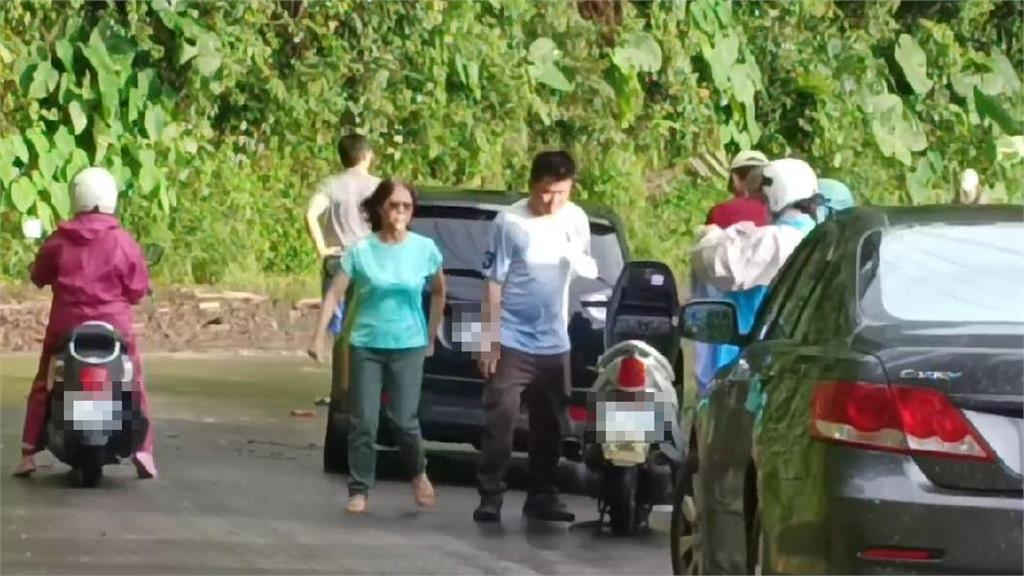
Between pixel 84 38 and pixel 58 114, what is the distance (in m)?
0.79

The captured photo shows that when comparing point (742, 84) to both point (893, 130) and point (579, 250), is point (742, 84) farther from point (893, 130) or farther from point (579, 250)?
point (579, 250)

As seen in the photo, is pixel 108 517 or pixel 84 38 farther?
pixel 84 38

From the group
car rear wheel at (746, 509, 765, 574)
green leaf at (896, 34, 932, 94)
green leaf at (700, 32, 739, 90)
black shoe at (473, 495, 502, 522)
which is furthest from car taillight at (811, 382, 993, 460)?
green leaf at (896, 34, 932, 94)

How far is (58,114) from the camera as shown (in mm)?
23859

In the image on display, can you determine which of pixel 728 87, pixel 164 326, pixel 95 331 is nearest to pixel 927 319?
pixel 95 331

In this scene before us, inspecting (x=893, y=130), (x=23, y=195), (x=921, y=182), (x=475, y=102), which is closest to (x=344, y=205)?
(x=23, y=195)

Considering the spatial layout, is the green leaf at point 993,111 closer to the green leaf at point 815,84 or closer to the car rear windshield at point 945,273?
the green leaf at point 815,84

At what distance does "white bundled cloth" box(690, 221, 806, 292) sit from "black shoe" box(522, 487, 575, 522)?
56.4 inches

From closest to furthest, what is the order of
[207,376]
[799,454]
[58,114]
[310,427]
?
[799,454] < [310,427] < [207,376] < [58,114]

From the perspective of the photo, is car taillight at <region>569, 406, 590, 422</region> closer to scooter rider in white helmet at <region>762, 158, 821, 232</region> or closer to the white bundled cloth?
the white bundled cloth

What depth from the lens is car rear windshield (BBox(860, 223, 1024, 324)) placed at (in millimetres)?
7117

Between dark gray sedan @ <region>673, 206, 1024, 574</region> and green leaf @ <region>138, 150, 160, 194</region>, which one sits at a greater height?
green leaf @ <region>138, 150, 160, 194</region>

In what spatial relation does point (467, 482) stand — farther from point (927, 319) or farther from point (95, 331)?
point (927, 319)

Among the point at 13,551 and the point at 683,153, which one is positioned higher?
the point at 683,153
